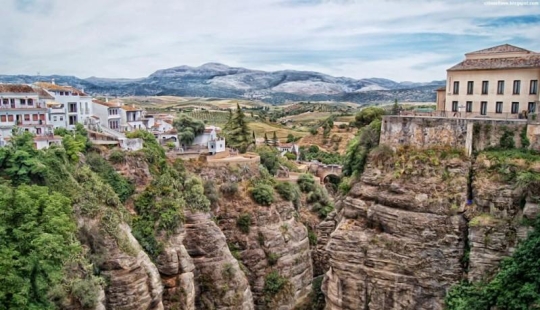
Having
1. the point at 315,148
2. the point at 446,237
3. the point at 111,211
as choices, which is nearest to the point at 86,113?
the point at 111,211

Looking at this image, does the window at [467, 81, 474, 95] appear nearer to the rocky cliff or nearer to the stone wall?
the stone wall

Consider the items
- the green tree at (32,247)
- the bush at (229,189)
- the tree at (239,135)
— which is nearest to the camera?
the green tree at (32,247)

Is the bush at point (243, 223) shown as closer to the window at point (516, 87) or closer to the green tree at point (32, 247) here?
the green tree at point (32, 247)

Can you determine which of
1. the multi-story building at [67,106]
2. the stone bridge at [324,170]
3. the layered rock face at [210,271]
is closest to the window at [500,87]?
the layered rock face at [210,271]

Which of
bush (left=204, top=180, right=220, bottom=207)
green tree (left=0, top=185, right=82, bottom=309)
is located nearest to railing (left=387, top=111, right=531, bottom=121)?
green tree (left=0, top=185, right=82, bottom=309)

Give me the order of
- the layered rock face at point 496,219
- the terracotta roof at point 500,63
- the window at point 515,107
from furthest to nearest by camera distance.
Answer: the window at point 515,107, the terracotta roof at point 500,63, the layered rock face at point 496,219

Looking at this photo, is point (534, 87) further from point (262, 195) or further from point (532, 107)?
point (262, 195)

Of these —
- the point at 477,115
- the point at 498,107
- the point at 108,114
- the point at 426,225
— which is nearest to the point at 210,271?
the point at 426,225
